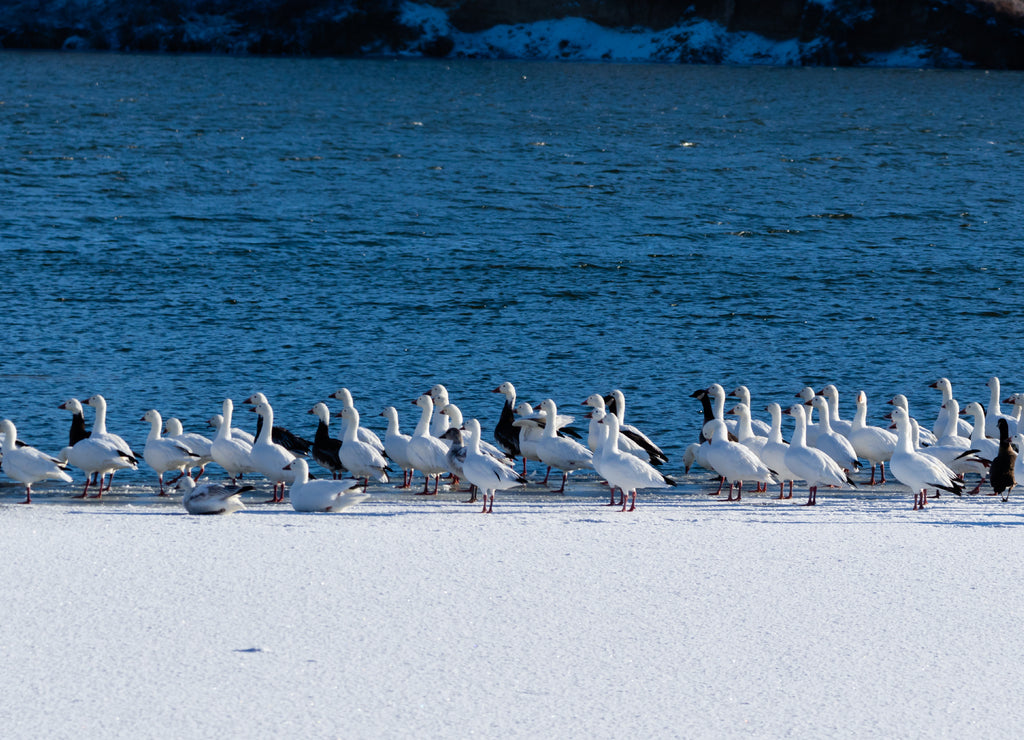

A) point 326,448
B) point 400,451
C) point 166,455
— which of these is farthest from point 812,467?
point 166,455

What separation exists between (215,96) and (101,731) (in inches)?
3920

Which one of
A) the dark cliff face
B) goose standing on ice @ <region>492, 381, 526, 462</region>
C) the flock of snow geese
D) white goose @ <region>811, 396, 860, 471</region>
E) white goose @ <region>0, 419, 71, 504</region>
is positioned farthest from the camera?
the dark cliff face

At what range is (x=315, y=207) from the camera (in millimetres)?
51562

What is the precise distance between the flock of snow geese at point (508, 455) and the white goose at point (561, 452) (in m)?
0.02

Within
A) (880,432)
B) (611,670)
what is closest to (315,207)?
(880,432)

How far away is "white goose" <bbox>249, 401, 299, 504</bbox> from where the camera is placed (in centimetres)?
1709

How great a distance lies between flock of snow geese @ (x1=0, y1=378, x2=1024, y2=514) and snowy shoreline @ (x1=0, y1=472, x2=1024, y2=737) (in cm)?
75

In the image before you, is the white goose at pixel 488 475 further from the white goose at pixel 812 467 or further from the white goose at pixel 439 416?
the white goose at pixel 812 467

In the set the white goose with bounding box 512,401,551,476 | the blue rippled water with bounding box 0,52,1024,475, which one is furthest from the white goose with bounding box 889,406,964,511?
the blue rippled water with bounding box 0,52,1024,475

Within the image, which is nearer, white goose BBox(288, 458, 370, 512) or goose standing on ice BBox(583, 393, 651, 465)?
white goose BBox(288, 458, 370, 512)

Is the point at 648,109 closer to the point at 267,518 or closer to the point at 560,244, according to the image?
the point at 560,244

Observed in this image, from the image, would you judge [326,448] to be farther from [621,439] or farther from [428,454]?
[621,439]

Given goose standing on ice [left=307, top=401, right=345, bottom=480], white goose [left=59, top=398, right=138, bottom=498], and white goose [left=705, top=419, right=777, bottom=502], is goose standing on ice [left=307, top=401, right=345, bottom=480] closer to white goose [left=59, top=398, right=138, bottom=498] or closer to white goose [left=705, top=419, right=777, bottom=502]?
white goose [left=59, top=398, right=138, bottom=498]

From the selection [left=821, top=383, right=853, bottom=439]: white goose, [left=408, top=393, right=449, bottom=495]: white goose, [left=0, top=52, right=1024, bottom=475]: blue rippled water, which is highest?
[left=821, top=383, right=853, bottom=439]: white goose
